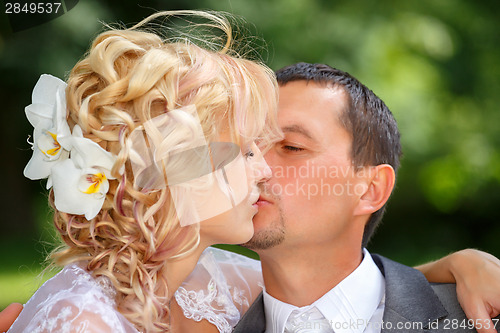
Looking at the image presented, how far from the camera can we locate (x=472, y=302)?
94.0 inches

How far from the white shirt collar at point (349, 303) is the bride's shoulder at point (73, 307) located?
862 millimetres

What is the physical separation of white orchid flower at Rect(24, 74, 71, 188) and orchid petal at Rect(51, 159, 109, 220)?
0.25 ft

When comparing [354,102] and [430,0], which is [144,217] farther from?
[430,0]

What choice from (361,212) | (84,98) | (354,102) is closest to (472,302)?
(361,212)

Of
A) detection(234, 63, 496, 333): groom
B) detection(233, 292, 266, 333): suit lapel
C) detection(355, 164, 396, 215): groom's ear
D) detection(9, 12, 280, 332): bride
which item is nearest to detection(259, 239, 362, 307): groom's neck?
detection(234, 63, 496, 333): groom

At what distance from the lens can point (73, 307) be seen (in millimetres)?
1991

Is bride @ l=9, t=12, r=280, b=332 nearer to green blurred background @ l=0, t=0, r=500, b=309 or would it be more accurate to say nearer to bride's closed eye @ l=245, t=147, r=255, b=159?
bride's closed eye @ l=245, t=147, r=255, b=159

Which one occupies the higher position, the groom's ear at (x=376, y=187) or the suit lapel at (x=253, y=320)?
the groom's ear at (x=376, y=187)

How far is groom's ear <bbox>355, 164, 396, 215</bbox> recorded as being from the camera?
2.84 meters

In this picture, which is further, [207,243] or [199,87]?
[207,243]

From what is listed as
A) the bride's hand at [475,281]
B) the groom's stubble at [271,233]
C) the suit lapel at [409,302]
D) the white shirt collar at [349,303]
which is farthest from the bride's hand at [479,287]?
the groom's stubble at [271,233]

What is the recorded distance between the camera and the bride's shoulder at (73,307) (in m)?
1.96

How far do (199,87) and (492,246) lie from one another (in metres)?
9.39

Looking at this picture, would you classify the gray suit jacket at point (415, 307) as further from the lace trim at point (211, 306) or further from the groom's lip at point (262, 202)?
the groom's lip at point (262, 202)
